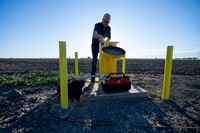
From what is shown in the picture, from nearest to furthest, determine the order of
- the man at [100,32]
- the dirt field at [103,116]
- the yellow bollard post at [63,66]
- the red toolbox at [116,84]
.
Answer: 1. the dirt field at [103,116]
2. the yellow bollard post at [63,66]
3. the red toolbox at [116,84]
4. the man at [100,32]

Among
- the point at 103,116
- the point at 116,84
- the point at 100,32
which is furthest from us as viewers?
the point at 100,32

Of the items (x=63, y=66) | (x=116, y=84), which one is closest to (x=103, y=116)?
(x=116, y=84)

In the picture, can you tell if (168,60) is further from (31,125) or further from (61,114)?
(31,125)

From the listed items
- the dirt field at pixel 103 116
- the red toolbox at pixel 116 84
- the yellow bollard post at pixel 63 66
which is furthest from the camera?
the red toolbox at pixel 116 84

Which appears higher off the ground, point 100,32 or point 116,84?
point 100,32

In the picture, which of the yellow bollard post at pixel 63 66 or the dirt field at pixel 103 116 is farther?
the yellow bollard post at pixel 63 66

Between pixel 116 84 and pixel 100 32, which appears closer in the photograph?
pixel 116 84

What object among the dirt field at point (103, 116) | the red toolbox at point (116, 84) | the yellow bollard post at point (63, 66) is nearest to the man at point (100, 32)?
the red toolbox at point (116, 84)

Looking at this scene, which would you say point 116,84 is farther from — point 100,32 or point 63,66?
point 100,32

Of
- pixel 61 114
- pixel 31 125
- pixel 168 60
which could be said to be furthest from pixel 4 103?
pixel 168 60

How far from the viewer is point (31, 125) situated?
203cm

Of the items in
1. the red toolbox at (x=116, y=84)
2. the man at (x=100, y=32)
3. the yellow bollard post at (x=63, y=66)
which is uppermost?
the man at (x=100, y=32)

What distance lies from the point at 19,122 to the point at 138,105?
2.46 m

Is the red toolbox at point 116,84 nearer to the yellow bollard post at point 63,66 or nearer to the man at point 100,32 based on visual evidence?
the yellow bollard post at point 63,66
